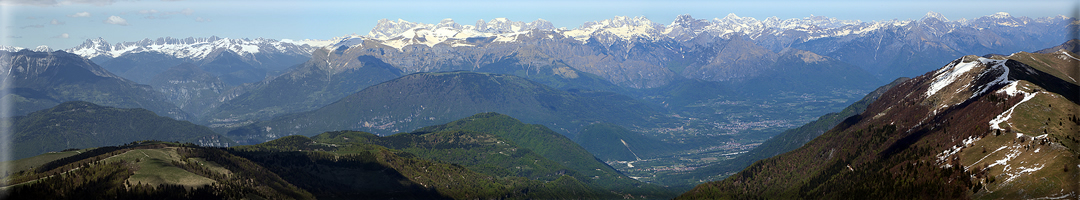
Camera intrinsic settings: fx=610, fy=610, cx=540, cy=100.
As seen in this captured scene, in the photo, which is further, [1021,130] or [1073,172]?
[1021,130]

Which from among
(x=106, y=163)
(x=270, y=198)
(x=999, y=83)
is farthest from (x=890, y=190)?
(x=106, y=163)

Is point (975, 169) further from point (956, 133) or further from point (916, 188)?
point (956, 133)

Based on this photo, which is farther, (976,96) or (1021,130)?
(976,96)

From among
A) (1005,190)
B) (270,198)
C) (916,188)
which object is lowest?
(270,198)

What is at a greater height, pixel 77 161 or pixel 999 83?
pixel 999 83

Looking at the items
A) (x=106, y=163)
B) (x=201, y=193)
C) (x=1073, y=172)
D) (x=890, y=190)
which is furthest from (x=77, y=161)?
(x=1073, y=172)

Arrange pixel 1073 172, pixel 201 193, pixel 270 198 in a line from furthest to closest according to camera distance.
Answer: pixel 270 198 → pixel 201 193 → pixel 1073 172

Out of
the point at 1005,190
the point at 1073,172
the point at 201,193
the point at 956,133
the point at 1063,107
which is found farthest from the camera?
the point at 201,193

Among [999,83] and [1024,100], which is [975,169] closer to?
[1024,100]

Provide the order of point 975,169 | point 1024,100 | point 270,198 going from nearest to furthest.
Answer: point 975,169
point 1024,100
point 270,198
